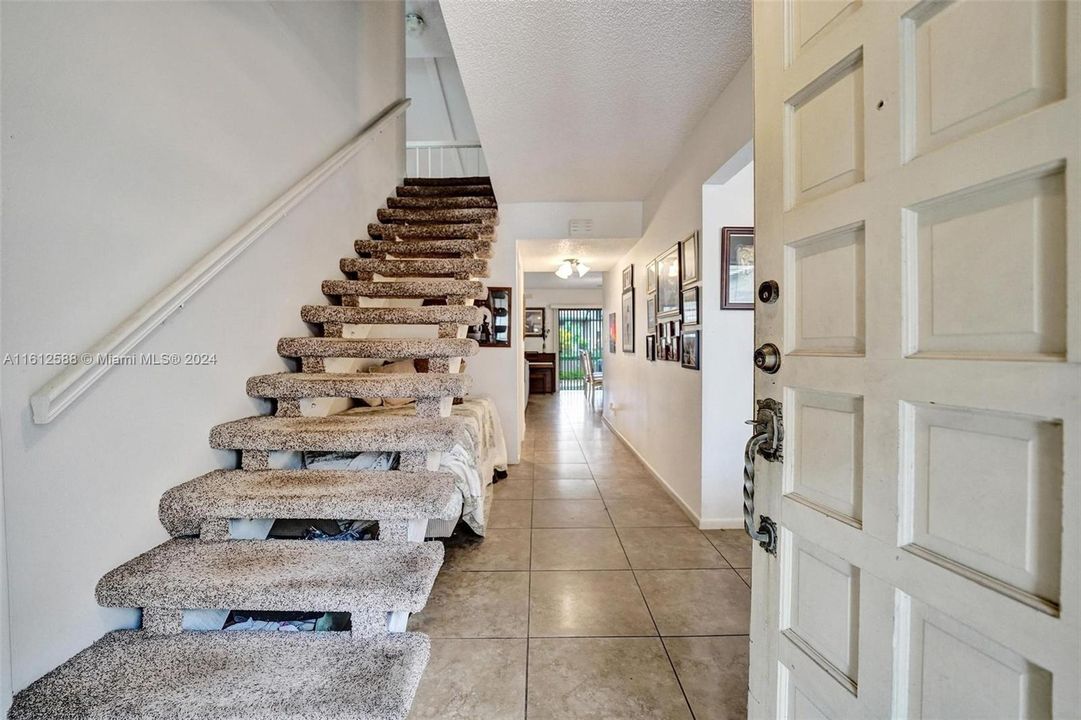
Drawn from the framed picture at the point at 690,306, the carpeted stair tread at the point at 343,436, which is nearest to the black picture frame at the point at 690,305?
the framed picture at the point at 690,306

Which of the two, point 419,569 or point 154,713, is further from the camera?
point 419,569

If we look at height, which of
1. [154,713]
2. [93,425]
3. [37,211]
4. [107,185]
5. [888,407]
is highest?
[107,185]

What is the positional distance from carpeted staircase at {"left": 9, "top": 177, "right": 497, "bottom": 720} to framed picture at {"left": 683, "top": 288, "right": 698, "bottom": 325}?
4.96 ft

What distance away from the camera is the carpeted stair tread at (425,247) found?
9.22ft

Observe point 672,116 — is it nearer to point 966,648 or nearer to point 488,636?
point 966,648

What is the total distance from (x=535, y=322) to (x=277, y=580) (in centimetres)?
911

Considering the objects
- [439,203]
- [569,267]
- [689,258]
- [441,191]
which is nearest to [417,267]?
[439,203]

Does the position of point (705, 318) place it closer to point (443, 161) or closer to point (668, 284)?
point (668, 284)

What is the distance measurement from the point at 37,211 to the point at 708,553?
2.91 meters

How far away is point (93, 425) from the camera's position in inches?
44.6

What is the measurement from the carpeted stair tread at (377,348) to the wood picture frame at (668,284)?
1.72 m

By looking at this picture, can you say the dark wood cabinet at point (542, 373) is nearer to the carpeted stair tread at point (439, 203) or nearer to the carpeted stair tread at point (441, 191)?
the carpeted stair tread at point (441, 191)

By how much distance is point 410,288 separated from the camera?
2340 mm

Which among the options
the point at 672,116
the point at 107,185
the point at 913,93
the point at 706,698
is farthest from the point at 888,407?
the point at 672,116
